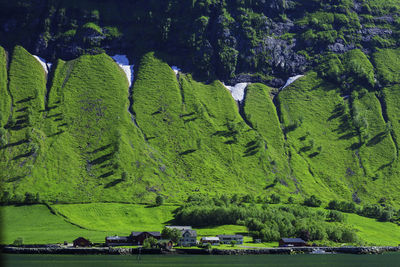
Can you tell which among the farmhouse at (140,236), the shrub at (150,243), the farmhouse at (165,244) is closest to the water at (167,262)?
the farmhouse at (165,244)

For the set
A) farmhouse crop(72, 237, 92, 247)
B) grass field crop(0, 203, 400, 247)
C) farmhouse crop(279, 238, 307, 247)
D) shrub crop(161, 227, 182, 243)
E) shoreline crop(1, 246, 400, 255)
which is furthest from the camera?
grass field crop(0, 203, 400, 247)

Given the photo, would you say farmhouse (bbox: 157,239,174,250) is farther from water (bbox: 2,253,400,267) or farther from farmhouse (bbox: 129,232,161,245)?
farmhouse (bbox: 129,232,161,245)

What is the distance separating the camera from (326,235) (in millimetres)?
176000

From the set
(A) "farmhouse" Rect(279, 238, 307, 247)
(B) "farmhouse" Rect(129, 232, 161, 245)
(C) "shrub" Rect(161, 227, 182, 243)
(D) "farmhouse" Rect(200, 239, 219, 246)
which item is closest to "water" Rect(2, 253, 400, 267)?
(C) "shrub" Rect(161, 227, 182, 243)

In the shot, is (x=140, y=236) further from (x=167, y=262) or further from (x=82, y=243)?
(x=167, y=262)

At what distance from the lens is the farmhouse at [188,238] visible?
151 metres

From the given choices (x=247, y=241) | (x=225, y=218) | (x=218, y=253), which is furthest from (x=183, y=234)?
(x=225, y=218)

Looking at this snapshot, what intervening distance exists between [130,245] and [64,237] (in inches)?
1179

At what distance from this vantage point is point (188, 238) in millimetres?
152625

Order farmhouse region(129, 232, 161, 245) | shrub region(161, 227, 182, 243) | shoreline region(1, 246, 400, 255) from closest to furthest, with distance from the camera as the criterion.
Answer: shoreline region(1, 246, 400, 255)
shrub region(161, 227, 182, 243)
farmhouse region(129, 232, 161, 245)

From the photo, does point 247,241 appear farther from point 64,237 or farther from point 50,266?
point 50,266

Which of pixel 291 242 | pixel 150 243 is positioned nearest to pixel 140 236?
pixel 150 243

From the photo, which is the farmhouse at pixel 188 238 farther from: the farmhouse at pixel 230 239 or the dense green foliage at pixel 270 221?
the dense green foliage at pixel 270 221

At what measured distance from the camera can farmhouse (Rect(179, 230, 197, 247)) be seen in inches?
5947
